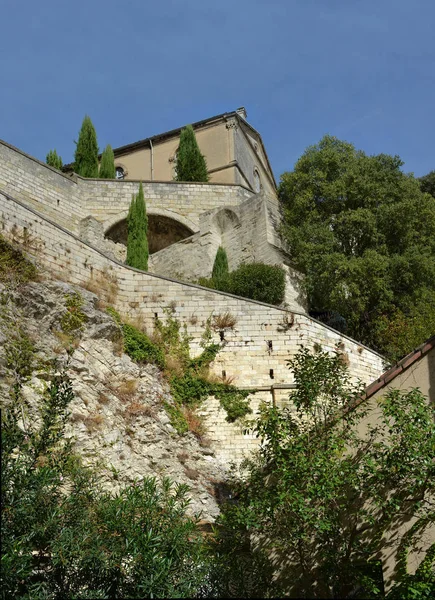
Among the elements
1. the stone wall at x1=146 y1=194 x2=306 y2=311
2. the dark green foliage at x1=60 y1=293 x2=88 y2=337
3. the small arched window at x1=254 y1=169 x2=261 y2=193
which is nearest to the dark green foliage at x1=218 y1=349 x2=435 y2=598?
the dark green foliage at x1=60 y1=293 x2=88 y2=337

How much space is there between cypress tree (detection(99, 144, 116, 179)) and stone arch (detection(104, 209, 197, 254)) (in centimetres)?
520

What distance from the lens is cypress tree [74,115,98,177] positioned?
1315 inches

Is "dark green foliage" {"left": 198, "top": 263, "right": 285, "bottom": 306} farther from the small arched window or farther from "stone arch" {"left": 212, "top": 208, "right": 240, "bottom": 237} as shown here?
the small arched window

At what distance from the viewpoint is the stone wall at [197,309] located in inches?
725

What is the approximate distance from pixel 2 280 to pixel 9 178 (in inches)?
416

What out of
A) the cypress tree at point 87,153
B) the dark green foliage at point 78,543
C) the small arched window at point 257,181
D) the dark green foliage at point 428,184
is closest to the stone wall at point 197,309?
the dark green foliage at point 78,543

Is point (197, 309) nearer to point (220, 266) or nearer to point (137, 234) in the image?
point (220, 266)

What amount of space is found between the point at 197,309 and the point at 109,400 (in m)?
4.13

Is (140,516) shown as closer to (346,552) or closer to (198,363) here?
(346,552)

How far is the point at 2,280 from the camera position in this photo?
55.0ft

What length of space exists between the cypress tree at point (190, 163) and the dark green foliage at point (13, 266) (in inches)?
622

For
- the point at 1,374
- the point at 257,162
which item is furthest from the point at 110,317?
the point at 257,162

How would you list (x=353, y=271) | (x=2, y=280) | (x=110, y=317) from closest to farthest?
(x=2, y=280), (x=110, y=317), (x=353, y=271)

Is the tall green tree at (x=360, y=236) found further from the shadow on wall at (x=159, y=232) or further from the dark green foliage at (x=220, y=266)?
the shadow on wall at (x=159, y=232)
